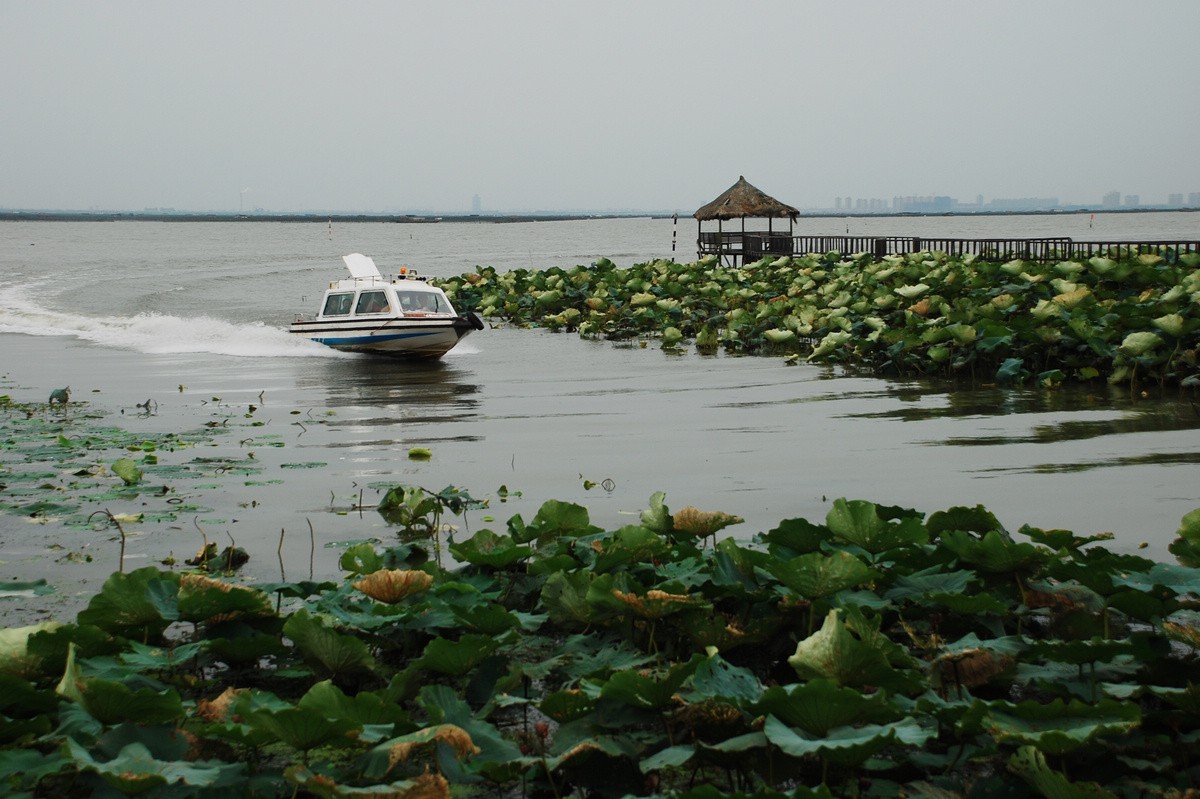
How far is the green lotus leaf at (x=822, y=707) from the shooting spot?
2768 mm

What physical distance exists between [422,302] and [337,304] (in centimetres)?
152

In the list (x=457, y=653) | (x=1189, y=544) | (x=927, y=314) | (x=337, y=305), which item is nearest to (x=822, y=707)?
(x=457, y=653)

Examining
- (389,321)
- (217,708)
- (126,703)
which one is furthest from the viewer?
(389,321)

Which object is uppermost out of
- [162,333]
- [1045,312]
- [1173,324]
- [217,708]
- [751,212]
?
[751,212]

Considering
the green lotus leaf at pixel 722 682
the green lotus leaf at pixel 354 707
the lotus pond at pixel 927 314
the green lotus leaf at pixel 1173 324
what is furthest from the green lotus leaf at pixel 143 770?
the green lotus leaf at pixel 1173 324

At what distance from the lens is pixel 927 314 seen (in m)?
16.4

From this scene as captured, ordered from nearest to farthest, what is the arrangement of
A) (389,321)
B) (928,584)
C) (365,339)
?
(928,584) < (389,321) < (365,339)

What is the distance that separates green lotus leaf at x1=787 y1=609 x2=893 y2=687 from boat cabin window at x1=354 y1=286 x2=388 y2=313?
16221 mm

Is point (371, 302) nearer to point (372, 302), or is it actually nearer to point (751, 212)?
point (372, 302)

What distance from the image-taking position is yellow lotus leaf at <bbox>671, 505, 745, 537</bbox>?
4.85 m

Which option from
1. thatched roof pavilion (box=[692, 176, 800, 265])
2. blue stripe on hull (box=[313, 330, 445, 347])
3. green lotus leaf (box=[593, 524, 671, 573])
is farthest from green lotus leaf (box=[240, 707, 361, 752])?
thatched roof pavilion (box=[692, 176, 800, 265])

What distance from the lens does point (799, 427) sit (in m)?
10.5

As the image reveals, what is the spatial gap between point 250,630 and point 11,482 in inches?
198

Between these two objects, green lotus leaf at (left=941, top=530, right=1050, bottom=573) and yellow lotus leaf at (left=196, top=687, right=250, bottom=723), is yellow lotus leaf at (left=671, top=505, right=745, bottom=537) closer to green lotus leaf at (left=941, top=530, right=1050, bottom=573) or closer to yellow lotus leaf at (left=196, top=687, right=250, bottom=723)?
green lotus leaf at (left=941, top=530, right=1050, bottom=573)
